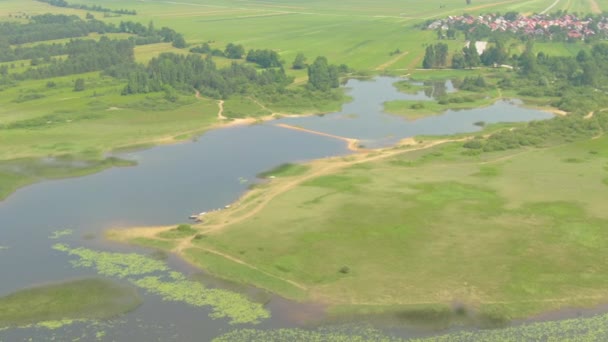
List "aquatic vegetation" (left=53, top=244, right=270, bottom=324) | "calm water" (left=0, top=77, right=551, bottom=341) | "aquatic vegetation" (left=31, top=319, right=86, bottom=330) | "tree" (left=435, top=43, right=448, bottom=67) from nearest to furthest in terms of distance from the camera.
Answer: "aquatic vegetation" (left=31, top=319, right=86, bottom=330) < "calm water" (left=0, top=77, right=551, bottom=341) < "aquatic vegetation" (left=53, top=244, right=270, bottom=324) < "tree" (left=435, top=43, right=448, bottom=67)

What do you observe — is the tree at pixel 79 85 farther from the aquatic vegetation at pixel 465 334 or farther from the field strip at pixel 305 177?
the aquatic vegetation at pixel 465 334

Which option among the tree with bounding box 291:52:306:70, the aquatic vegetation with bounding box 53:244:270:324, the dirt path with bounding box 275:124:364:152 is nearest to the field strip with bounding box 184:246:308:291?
the aquatic vegetation with bounding box 53:244:270:324

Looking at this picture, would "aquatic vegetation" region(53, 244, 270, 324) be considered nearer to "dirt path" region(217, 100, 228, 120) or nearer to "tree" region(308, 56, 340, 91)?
"dirt path" region(217, 100, 228, 120)

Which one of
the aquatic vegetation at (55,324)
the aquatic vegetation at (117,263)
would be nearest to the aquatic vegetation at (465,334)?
the aquatic vegetation at (55,324)

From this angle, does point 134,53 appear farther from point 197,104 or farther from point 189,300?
point 189,300

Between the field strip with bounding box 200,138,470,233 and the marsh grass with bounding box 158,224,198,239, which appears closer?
the marsh grass with bounding box 158,224,198,239

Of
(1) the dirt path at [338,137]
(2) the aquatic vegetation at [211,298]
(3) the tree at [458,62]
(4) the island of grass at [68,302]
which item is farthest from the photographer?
(3) the tree at [458,62]

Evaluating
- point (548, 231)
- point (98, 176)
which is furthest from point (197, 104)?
point (548, 231)

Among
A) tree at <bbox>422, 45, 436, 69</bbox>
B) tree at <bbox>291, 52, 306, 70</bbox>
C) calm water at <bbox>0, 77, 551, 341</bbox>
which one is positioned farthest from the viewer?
tree at <bbox>422, 45, 436, 69</bbox>
